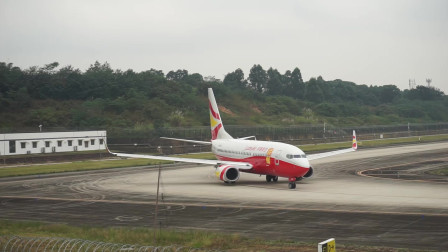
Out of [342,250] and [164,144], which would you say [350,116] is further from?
[342,250]

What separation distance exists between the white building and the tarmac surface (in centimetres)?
2563

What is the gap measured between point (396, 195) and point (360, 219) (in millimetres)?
13000

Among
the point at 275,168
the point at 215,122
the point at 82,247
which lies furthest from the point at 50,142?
the point at 82,247

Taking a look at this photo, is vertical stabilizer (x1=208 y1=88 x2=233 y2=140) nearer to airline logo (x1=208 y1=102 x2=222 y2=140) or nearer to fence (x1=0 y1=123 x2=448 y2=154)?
airline logo (x1=208 y1=102 x2=222 y2=140)

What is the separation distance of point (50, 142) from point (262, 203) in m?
64.9

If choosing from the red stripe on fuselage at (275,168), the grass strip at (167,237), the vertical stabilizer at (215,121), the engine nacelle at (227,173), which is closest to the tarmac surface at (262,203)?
the engine nacelle at (227,173)

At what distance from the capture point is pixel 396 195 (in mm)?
47625

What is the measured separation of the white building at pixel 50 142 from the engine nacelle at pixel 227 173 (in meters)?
41.3

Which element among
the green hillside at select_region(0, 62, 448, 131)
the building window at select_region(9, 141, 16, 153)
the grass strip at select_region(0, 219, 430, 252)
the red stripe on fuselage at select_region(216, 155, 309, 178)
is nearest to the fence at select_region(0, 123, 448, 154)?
the green hillside at select_region(0, 62, 448, 131)

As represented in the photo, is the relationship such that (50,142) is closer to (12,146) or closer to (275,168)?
(12,146)

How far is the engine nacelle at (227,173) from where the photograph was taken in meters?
58.7

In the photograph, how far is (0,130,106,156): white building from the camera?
9361 cm

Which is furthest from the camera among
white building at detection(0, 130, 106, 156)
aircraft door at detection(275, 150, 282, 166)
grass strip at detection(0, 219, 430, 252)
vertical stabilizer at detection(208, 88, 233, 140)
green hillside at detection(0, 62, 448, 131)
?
green hillside at detection(0, 62, 448, 131)

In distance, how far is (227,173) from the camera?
59.1 m
